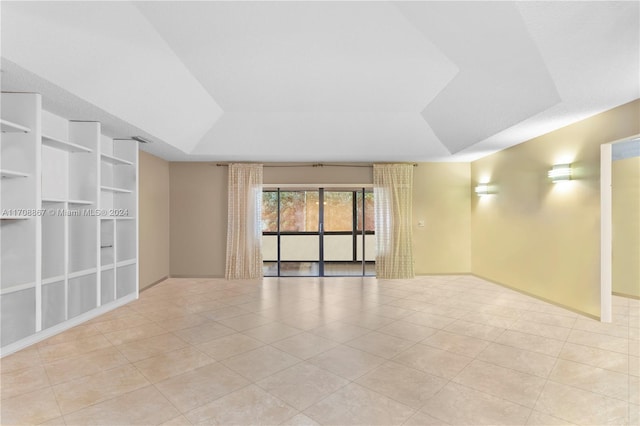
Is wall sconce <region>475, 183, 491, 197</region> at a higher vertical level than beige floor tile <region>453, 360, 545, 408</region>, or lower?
higher

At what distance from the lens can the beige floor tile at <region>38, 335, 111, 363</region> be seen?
272 cm

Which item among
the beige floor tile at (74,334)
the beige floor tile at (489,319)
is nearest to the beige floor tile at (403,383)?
the beige floor tile at (489,319)

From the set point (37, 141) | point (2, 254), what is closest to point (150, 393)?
point (2, 254)

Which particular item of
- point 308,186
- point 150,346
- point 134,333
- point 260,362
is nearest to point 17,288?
point 134,333

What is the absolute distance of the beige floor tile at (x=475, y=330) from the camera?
3.16 m

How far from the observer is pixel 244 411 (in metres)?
1.94

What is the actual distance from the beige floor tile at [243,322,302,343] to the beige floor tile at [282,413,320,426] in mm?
1215

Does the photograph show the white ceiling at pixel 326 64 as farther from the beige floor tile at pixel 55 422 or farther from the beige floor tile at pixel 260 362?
the beige floor tile at pixel 260 362

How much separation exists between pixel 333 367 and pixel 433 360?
34.3 inches

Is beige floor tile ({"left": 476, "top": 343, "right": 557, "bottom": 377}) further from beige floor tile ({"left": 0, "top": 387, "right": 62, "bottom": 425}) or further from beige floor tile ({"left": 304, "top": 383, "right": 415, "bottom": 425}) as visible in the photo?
beige floor tile ({"left": 0, "top": 387, "right": 62, "bottom": 425})

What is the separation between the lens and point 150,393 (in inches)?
84.1

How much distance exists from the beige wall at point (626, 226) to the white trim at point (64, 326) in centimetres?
A: 759

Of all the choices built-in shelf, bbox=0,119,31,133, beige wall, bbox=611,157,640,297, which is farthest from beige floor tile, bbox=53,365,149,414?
beige wall, bbox=611,157,640,297

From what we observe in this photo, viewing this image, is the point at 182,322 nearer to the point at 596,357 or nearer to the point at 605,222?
the point at 596,357
